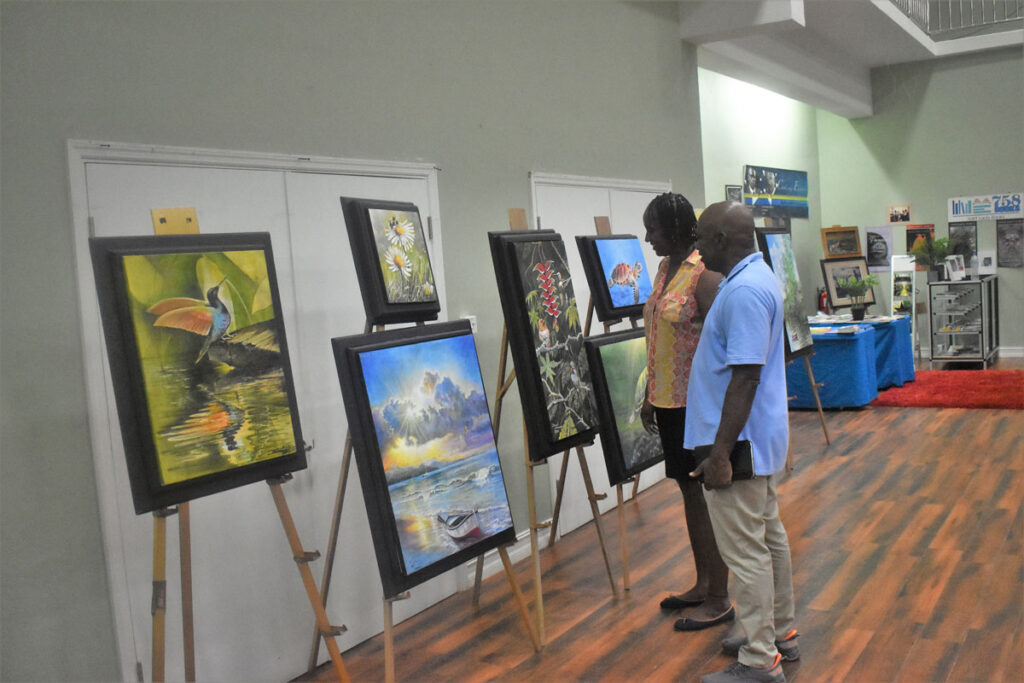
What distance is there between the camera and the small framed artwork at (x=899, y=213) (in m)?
11.5

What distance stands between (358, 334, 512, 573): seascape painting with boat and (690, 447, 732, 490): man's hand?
0.86m

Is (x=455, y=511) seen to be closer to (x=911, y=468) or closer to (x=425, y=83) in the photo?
(x=425, y=83)

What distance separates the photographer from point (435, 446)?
3021mm

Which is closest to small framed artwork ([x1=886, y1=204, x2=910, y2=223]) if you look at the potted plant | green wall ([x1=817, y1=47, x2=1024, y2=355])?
green wall ([x1=817, y1=47, x2=1024, y2=355])

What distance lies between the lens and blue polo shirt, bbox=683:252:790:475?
2562 mm

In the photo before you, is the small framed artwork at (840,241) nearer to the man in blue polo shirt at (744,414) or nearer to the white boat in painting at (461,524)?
the man in blue polo shirt at (744,414)

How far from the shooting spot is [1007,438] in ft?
20.8

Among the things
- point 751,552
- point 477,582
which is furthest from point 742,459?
point 477,582

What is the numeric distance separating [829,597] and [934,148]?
930 centimetres

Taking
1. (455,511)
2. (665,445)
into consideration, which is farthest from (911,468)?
(455,511)

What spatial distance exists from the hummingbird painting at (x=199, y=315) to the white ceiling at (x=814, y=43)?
16.2ft

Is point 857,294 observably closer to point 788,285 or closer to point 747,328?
point 788,285

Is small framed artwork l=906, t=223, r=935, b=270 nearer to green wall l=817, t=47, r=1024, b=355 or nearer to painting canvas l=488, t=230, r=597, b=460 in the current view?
green wall l=817, t=47, r=1024, b=355

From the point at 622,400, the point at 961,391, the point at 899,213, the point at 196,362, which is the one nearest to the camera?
the point at 196,362
